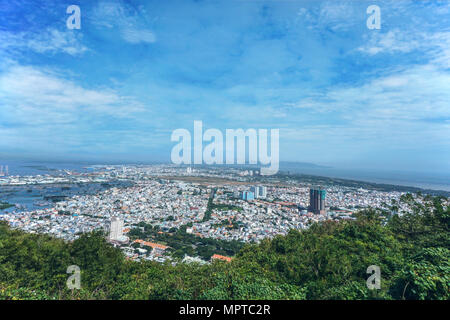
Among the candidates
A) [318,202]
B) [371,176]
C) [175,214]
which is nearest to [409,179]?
[371,176]

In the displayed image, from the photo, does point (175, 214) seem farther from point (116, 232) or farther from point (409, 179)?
point (409, 179)

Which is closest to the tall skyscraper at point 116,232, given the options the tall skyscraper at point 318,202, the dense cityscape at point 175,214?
the dense cityscape at point 175,214

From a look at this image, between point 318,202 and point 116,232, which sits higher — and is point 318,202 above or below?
→ above

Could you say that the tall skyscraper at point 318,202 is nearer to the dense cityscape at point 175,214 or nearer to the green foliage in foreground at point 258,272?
the dense cityscape at point 175,214

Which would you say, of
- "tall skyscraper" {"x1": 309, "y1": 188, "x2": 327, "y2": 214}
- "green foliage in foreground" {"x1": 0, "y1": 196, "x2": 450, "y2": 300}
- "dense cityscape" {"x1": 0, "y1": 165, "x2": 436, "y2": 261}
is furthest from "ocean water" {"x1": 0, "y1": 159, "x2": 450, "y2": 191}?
"green foliage in foreground" {"x1": 0, "y1": 196, "x2": 450, "y2": 300}

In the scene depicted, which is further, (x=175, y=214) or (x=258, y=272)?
(x=175, y=214)

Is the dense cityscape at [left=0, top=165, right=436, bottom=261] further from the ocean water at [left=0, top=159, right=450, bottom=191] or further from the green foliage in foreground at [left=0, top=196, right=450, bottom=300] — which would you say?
the ocean water at [left=0, top=159, right=450, bottom=191]

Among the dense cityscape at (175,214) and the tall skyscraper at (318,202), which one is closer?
the dense cityscape at (175,214)

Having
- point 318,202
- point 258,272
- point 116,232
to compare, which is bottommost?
point 116,232
